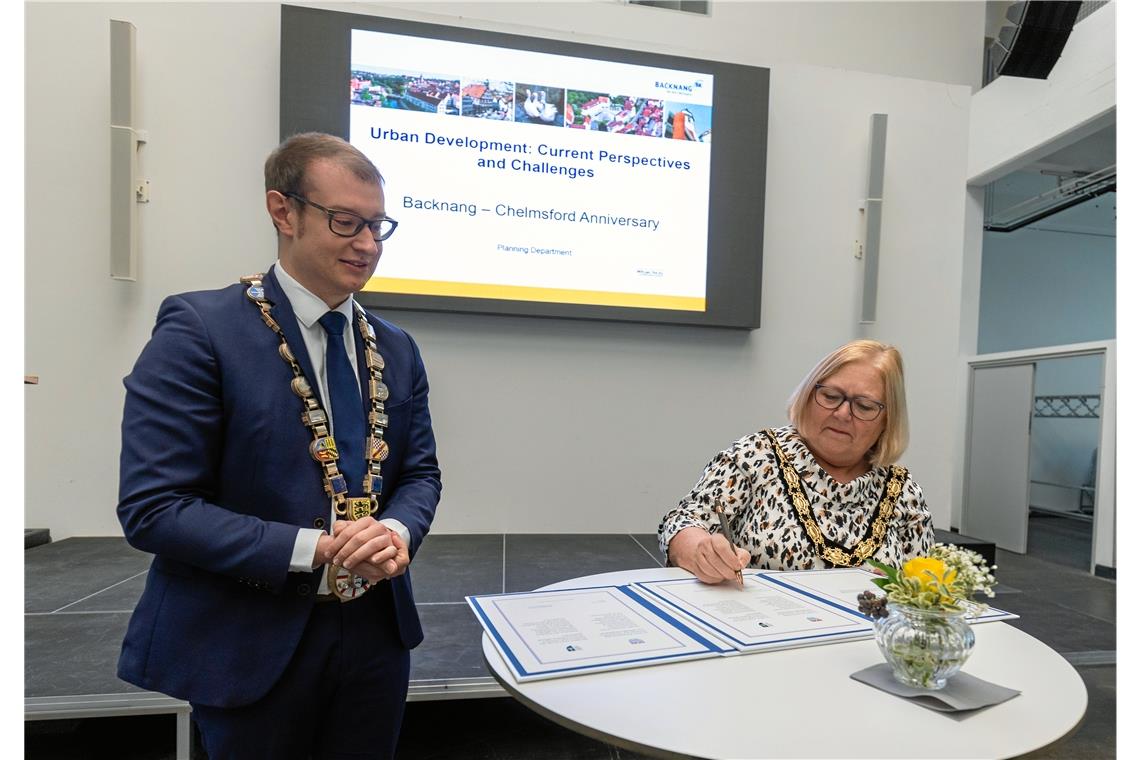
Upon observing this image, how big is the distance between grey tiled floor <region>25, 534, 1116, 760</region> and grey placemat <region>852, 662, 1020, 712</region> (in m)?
1.07

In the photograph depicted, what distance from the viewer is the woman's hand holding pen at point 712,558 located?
129 centimetres

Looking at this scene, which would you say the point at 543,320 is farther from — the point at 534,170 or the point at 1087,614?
the point at 1087,614

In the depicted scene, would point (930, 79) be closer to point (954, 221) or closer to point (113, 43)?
point (954, 221)

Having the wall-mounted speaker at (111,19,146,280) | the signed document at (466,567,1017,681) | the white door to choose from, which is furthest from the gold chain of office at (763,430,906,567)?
the white door

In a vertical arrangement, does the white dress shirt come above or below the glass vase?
→ above

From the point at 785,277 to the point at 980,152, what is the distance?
1.68 metres

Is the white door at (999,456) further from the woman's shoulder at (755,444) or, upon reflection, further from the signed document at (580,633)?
the signed document at (580,633)

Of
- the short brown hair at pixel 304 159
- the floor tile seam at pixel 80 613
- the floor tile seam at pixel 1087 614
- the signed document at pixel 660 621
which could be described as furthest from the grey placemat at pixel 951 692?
the floor tile seam at pixel 1087 614

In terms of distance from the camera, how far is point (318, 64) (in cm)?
332

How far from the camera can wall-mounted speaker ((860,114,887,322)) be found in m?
4.04

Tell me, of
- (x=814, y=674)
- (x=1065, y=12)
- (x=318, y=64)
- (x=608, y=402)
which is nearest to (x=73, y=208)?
(x=318, y=64)

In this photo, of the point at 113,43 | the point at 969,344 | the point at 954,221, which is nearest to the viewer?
the point at 113,43

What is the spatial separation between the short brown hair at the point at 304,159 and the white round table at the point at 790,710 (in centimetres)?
80

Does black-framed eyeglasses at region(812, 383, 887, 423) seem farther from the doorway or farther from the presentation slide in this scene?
the doorway
